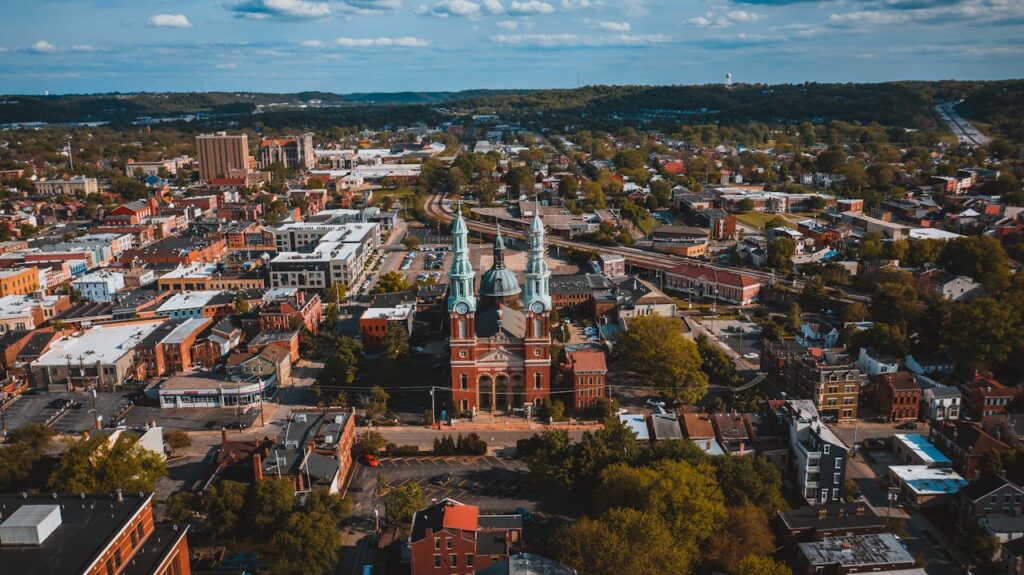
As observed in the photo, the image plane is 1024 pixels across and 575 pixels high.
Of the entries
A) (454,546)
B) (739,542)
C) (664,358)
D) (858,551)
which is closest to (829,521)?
(858,551)

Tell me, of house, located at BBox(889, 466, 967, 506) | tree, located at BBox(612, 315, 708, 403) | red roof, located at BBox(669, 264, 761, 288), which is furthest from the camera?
red roof, located at BBox(669, 264, 761, 288)

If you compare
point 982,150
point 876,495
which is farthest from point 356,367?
point 982,150

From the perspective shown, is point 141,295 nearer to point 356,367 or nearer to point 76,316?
point 76,316

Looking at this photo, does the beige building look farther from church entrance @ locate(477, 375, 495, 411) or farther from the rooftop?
the rooftop

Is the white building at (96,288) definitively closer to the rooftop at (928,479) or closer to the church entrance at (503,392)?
the church entrance at (503,392)

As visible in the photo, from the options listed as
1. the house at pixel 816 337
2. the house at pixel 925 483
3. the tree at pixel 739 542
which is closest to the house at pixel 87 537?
the tree at pixel 739 542

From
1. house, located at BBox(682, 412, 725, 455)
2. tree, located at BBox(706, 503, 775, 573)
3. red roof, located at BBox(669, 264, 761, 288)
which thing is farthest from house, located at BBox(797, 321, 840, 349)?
tree, located at BBox(706, 503, 775, 573)
